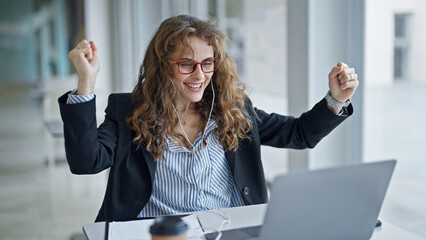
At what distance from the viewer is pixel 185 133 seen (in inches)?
71.7

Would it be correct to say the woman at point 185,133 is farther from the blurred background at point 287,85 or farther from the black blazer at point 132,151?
the blurred background at point 287,85

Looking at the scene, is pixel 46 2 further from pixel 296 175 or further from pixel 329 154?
pixel 296 175

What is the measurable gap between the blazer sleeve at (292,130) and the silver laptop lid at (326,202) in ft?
2.14

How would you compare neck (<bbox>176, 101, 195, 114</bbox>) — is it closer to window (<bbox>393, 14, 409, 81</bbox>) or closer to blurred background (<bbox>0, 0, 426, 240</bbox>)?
blurred background (<bbox>0, 0, 426, 240</bbox>)

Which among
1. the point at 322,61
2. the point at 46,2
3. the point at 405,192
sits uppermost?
the point at 46,2

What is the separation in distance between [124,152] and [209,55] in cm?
43

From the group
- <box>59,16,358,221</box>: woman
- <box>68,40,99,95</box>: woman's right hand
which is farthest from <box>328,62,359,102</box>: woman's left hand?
<box>68,40,99,95</box>: woman's right hand

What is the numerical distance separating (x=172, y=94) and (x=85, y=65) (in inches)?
16.7

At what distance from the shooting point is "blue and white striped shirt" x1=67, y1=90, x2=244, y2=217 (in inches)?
67.3

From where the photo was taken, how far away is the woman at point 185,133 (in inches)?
67.2

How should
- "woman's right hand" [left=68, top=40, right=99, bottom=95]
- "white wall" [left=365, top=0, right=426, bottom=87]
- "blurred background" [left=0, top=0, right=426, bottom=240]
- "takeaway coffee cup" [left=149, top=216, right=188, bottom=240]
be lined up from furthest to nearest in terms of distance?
"blurred background" [left=0, top=0, right=426, bottom=240] → "white wall" [left=365, top=0, right=426, bottom=87] → "woman's right hand" [left=68, top=40, right=99, bottom=95] → "takeaway coffee cup" [left=149, top=216, right=188, bottom=240]

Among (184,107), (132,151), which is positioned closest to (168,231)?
(132,151)

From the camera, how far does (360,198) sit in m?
1.13

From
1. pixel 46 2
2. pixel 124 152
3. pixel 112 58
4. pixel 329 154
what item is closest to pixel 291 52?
pixel 329 154
